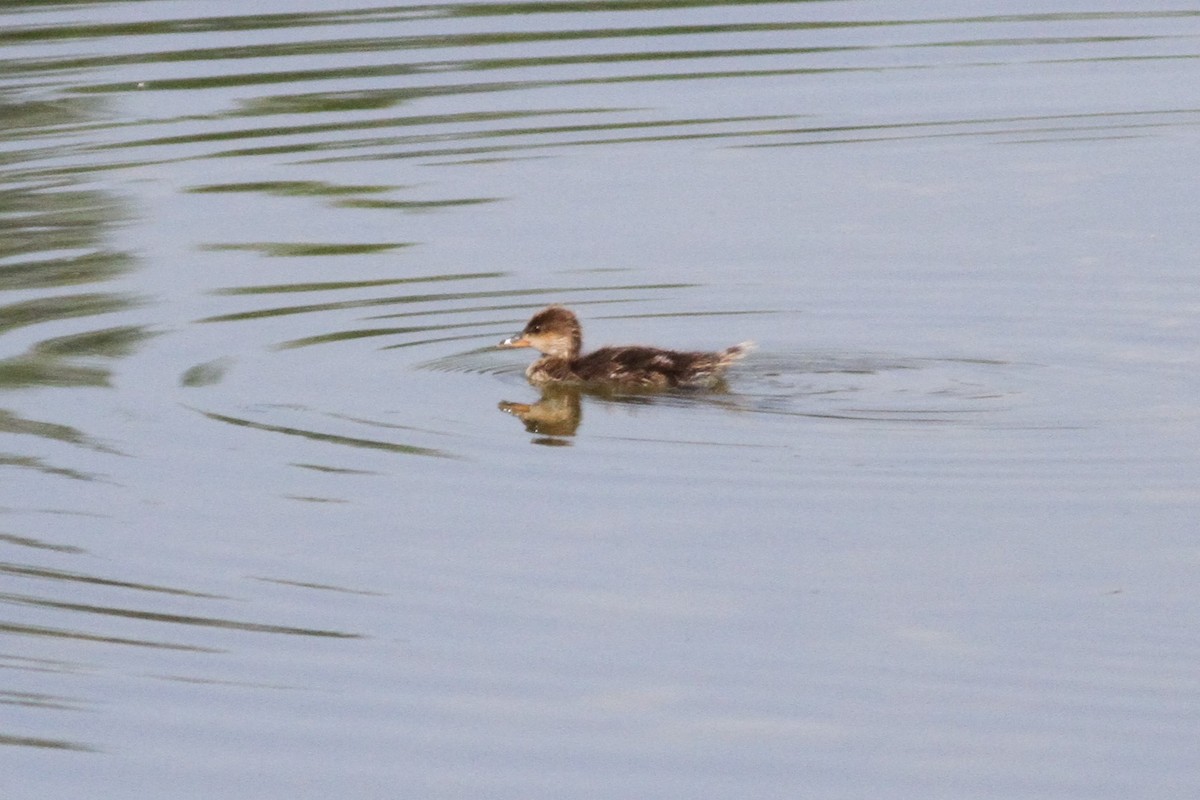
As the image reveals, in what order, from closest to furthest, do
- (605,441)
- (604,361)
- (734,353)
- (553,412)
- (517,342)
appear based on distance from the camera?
(605,441), (553,412), (734,353), (604,361), (517,342)

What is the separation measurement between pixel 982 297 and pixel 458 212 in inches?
121

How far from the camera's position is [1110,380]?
8.64 meters

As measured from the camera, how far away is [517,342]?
9562 millimetres

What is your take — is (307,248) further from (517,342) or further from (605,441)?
(605,441)

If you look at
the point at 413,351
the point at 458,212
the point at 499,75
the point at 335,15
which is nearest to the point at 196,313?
the point at 413,351

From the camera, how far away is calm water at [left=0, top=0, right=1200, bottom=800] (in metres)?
5.68

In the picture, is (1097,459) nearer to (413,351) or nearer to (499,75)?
(413,351)

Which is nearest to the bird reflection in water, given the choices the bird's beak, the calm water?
the calm water

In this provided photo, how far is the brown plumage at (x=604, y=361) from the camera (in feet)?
Answer: 29.7

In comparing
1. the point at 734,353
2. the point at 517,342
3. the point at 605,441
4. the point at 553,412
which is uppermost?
the point at 517,342

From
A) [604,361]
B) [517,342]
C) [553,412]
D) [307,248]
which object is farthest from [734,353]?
[307,248]

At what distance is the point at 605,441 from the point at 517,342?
132 centimetres

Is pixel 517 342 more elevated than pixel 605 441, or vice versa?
pixel 517 342

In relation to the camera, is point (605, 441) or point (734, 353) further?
point (734, 353)
